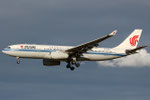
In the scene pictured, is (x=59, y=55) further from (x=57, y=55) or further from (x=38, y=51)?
(x=38, y=51)

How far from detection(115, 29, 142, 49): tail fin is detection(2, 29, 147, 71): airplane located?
1760 mm

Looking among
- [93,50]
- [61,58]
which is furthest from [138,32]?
[61,58]

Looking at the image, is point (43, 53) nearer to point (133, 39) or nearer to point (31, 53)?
point (31, 53)

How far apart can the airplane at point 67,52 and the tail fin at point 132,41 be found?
1760 millimetres

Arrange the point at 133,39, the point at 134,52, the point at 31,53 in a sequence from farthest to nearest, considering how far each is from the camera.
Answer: the point at 133,39 < the point at 134,52 < the point at 31,53

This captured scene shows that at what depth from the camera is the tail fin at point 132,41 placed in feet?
259

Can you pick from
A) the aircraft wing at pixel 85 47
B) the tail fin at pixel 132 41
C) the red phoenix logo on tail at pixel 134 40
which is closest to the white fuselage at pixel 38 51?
the aircraft wing at pixel 85 47

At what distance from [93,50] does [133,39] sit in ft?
34.3

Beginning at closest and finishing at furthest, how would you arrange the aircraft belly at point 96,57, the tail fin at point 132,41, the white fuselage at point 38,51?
the white fuselage at point 38,51, the aircraft belly at point 96,57, the tail fin at point 132,41

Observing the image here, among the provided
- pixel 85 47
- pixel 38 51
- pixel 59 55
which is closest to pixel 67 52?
pixel 59 55

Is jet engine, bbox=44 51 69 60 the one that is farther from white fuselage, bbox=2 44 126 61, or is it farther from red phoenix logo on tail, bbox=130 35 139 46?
red phoenix logo on tail, bbox=130 35 139 46

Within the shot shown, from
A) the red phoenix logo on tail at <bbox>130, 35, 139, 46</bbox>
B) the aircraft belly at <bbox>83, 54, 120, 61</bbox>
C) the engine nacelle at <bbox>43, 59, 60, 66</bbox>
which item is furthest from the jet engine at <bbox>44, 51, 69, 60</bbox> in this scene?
the red phoenix logo on tail at <bbox>130, 35, 139, 46</bbox>

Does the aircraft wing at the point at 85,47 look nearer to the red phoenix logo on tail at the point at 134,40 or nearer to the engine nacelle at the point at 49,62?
the engine nacelle at the point at 49,62

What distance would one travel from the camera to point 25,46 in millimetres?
71500
